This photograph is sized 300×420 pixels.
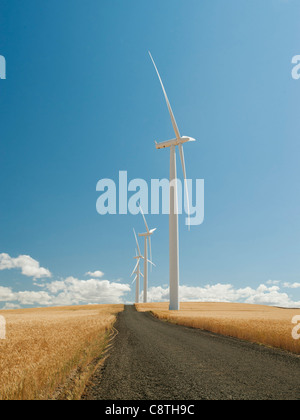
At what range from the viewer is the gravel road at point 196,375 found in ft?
28.7

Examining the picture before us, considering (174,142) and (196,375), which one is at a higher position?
(174,142)

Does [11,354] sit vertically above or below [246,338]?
above

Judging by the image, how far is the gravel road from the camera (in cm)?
873

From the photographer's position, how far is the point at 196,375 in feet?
35.9

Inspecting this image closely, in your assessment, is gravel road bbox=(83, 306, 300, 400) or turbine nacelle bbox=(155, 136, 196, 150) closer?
gravel road bbox=(83, 306, 300, 400)

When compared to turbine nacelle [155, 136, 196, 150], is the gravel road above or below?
below

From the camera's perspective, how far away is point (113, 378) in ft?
34.8

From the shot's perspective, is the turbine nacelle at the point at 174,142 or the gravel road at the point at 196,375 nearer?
the gravel road at the point at 196,375

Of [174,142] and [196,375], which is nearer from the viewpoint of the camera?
[196,375]

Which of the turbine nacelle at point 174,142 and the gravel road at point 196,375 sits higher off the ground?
the turbine nacelle at point 174,142
